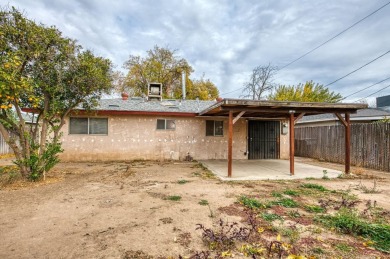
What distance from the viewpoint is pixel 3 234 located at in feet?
9.91

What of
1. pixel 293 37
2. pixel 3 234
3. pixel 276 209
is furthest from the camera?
pixel 293 37

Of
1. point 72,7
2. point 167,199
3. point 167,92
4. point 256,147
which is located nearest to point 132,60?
point 167,92

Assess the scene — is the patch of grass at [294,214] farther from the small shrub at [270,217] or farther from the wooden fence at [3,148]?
the wooden fence at [3,148]

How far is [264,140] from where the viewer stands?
11797mm

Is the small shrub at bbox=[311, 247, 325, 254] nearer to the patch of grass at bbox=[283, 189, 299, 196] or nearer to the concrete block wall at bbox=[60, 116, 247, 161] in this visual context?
the patch of grass at bbox=[283, 189, 299, 196]

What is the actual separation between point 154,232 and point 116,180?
12.9ft

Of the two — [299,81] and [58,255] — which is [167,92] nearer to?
[299,81]

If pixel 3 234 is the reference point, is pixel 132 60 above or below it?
above

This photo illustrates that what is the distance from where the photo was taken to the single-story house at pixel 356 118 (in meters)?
12.4

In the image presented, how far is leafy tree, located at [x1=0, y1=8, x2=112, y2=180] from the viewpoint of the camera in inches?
203

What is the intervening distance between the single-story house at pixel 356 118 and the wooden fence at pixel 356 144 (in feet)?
5.87

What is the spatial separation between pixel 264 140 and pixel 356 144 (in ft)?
13.1

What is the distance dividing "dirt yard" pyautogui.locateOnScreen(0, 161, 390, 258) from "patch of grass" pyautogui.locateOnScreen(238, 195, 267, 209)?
0.02 metres

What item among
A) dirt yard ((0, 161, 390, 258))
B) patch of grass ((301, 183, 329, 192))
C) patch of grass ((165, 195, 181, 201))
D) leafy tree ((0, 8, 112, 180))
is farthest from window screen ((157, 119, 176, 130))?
patch of grass ((301, 183, 329, 192))
